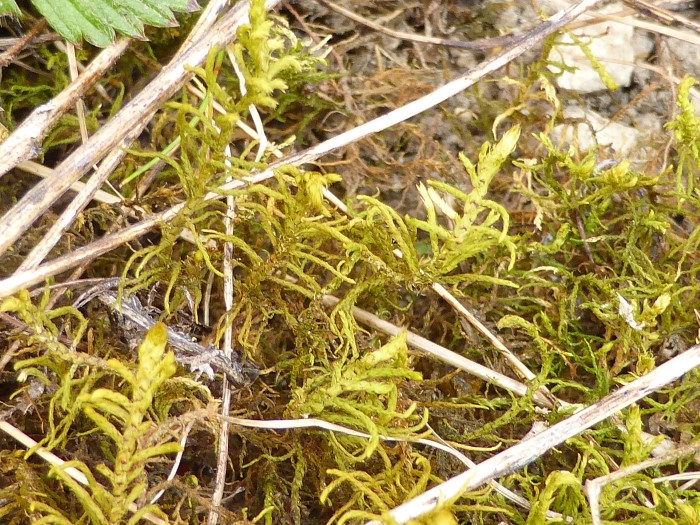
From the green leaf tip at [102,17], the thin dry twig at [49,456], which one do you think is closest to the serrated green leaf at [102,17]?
the green leaf tip at [102,17]

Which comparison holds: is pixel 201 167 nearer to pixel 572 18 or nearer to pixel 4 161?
pixel 4 161

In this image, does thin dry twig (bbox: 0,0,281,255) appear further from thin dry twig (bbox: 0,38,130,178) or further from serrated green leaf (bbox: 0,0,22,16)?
serrated green leaf (bbox: 0,0,22,16)

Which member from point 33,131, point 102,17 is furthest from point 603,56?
point 33,131

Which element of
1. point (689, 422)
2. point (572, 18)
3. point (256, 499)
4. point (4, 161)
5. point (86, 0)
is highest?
point (86, 0)

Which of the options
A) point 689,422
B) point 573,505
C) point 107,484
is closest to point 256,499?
point 107,484

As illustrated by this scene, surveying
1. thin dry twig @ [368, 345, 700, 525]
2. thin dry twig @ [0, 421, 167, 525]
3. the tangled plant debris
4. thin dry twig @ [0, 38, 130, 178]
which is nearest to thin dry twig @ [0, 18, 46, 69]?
the tangled plant debris

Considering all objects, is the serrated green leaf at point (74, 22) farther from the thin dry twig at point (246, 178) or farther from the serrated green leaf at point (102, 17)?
the thin dry twig at point (246, 178)
